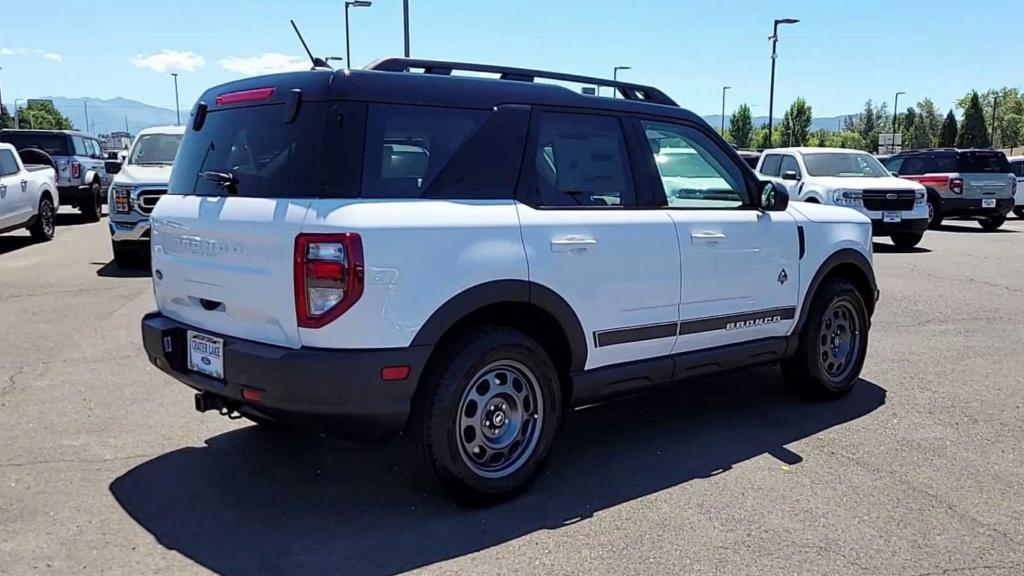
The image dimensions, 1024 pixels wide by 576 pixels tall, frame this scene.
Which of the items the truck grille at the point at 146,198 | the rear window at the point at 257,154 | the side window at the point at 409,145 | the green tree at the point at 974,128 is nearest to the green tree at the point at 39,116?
the truck grille at the point at 146,198

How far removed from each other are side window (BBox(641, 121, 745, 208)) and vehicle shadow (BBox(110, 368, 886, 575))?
1.40 m

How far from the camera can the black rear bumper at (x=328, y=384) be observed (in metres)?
3.44

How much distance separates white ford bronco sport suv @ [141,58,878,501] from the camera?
3.48 m

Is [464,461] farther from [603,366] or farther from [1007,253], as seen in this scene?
[1007,253]

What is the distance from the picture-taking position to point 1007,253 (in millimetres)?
14453

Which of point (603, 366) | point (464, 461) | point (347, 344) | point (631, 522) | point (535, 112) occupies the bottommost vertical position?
point (631, 522)

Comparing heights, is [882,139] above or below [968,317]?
above

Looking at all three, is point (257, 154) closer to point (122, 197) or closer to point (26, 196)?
point (122, 197)

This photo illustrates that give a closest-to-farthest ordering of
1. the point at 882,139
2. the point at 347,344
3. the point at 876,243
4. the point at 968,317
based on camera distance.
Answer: the point at 347,344, the point at 968,317, the point at 876,243, the point at 882,139

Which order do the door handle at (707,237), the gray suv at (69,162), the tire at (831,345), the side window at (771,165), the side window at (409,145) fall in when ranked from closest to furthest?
the side window at (409,145)
the door handle at (707,237)
the tire at (831,345)
the side window at (771,165)
the gray suv at (69,162)

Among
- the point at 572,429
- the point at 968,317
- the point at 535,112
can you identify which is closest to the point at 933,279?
the point at 968,317

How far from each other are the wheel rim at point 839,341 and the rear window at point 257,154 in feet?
11.9

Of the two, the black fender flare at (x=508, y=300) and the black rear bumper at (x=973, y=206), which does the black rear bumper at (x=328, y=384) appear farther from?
the black rear bumper at (x=973, y=206)

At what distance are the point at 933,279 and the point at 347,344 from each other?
10007mm
